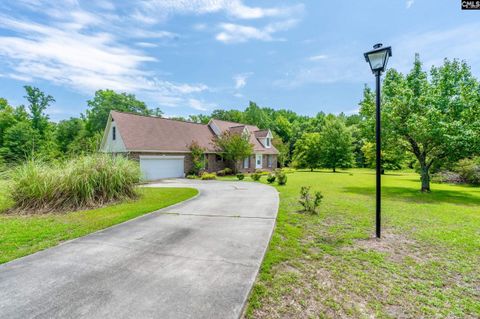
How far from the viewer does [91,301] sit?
2.83 meters

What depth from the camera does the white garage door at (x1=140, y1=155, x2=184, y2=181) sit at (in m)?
18.6

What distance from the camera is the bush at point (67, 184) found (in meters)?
8.01

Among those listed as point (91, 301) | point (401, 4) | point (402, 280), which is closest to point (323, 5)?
point (401, 4)

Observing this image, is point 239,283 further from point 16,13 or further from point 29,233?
point 16,13

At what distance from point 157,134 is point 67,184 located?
13.2 meters

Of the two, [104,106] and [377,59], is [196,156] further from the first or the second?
[104,106]

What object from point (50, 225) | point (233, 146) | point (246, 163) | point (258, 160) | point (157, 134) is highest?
point (157, 134)

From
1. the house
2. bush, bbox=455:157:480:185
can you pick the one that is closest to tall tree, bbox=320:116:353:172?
the house

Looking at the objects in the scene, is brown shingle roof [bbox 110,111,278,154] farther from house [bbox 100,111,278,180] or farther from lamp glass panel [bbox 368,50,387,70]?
lamp glass panel [bbox 368,50,387,70]

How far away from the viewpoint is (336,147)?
33.1 m

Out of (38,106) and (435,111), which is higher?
(38,106)

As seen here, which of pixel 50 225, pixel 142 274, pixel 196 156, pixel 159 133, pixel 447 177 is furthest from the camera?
pixel 196 156

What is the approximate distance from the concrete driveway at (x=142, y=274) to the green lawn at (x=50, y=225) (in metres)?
0.46

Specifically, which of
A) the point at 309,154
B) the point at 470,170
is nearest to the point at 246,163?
the point at 309,154
